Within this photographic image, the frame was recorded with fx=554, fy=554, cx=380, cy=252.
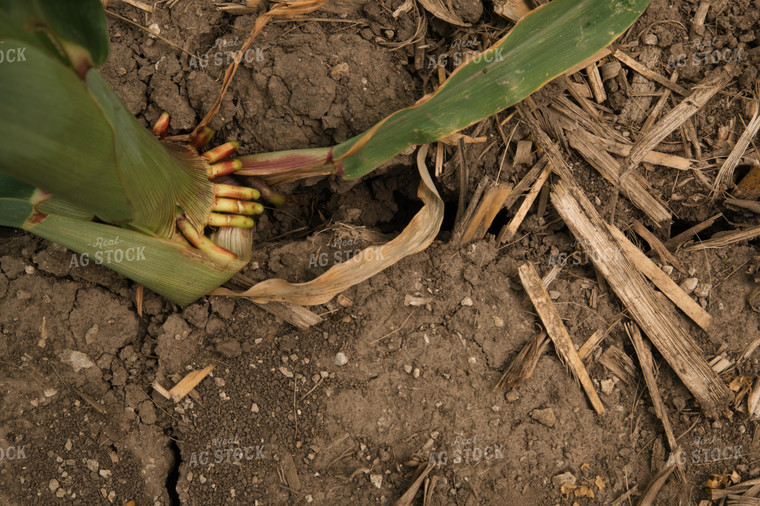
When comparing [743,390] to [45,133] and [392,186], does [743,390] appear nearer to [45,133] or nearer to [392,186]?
[392,186]

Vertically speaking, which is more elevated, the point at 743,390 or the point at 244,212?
the point at 244,212

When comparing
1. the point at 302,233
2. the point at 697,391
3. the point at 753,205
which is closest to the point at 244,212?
the point at 302,233

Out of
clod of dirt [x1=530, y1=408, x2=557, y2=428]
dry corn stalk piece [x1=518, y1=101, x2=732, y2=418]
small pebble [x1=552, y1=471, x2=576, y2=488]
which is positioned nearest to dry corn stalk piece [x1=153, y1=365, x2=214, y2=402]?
clod of dirt [x1=530, y1=408, x2=557, y2=428]

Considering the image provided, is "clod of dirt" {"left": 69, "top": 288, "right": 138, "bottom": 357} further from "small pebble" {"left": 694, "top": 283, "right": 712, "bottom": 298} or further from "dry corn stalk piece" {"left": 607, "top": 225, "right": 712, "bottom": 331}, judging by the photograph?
"small pebble" {"left": 694, "top": 283, "right": 712, "bottom": 298}

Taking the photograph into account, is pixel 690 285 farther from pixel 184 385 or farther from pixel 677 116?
pixel 184 385

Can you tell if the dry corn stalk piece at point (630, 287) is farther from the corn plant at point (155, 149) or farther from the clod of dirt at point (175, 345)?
the clod of dirt at point (175, 345)

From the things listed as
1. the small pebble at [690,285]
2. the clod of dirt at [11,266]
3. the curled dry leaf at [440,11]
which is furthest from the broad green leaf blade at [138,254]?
the small pebble at [690,285]
